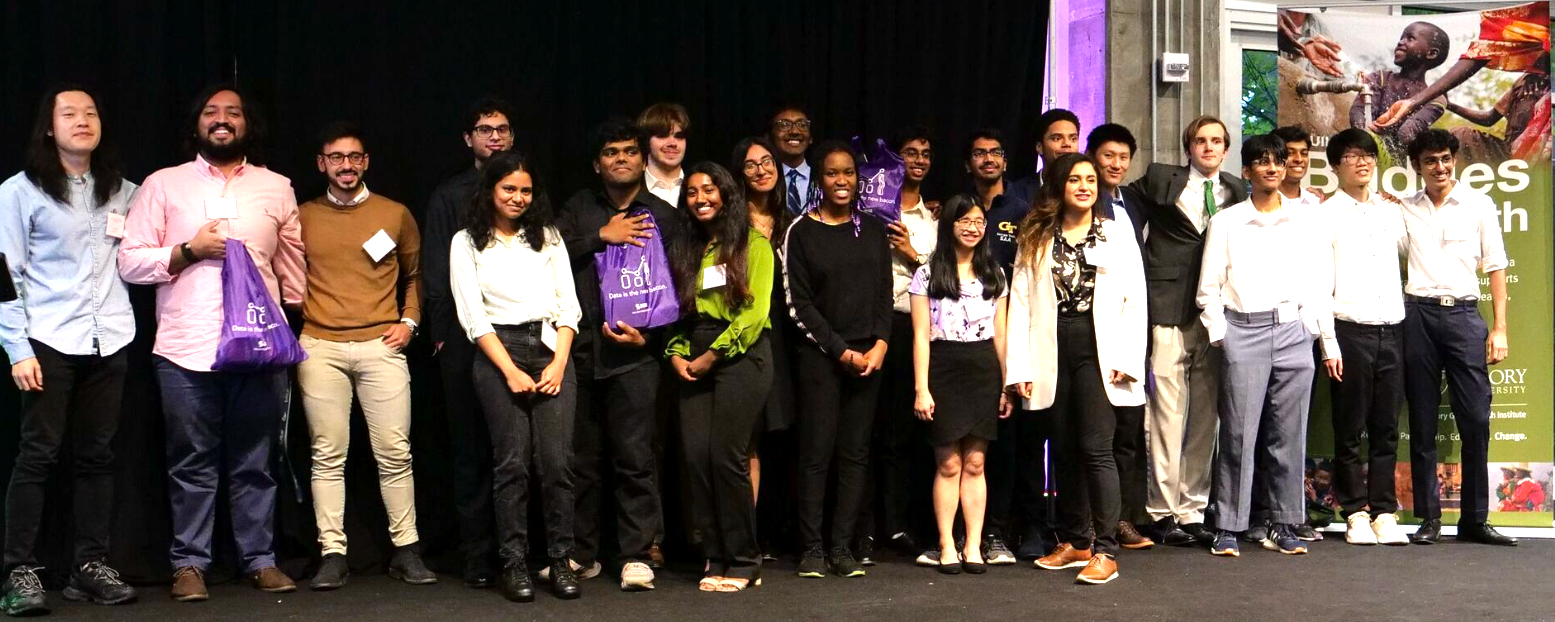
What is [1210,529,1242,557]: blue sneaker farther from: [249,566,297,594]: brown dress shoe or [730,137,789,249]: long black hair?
[249,566,297,594]: brown dress shoe

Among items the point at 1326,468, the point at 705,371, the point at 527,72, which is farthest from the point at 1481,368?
the point at 527,72

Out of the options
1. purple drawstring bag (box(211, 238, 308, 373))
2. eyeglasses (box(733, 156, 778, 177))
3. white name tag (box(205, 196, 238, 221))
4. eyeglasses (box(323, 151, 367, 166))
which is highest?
eyeglasses (box(323, 151, 367, 166))

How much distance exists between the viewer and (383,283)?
4520 mm

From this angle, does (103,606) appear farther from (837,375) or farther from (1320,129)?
(1320,129)

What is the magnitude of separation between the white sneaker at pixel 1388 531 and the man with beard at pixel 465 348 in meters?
3.21

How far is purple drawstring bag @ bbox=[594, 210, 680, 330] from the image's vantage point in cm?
438

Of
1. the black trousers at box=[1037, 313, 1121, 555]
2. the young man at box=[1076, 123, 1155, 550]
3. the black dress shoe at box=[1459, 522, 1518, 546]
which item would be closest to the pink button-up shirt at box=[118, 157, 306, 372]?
the black trousers at box=[1037, 313, 1121, 555]

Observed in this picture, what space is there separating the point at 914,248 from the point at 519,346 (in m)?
1.42

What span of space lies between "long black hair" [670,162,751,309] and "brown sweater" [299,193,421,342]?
895mm

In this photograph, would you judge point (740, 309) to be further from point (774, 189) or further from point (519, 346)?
point (519, 346)

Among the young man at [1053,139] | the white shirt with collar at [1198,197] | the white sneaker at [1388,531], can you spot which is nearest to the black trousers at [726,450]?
the young man at [1053,139]

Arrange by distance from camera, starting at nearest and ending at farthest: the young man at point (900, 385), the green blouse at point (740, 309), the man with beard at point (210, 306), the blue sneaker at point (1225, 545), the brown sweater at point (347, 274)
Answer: the man with beard at point (210, 306) < the green blouse at point (740, 309) < the brown sweater at point (347, 274) < the young man at point (900, 385) < the blue sneaker at point (1225, 545)

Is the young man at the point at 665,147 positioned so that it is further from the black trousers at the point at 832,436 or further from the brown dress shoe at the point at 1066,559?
the brown dress shoe at the point at 1066,559

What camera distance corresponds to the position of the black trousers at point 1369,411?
5.28 meters
